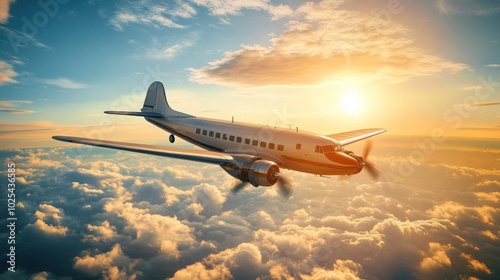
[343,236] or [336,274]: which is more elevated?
[343,236]

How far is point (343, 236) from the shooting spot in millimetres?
156375

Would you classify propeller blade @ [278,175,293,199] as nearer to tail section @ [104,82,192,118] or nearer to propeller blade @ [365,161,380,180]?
propeller blade @ [365,161,380,180]

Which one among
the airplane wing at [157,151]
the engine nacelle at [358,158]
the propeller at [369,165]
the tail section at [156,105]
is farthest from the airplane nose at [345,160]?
the tail section at [156,105]

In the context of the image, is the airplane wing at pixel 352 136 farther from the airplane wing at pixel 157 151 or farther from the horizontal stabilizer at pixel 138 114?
the horizontal stabilizer at pixel 138 114

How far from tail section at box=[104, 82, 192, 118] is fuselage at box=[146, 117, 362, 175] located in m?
9.40

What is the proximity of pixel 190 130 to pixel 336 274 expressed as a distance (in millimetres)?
159807

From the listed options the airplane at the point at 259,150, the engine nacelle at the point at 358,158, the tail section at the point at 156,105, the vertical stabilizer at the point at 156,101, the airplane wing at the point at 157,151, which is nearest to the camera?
the airplane wing at the point at 157,151

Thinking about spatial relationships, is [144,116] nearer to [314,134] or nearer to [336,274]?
[314,134]

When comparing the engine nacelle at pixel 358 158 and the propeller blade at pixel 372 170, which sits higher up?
the engine nacelle at pixel 358 158

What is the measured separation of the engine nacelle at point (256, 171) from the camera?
17.5m

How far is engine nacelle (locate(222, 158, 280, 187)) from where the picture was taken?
17469 millimetres

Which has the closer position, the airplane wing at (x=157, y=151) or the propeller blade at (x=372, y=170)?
the airplane wing at (x=157, y=151)

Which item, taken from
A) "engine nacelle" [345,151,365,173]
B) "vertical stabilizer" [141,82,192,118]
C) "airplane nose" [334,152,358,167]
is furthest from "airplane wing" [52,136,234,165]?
"vertical stabilizer" [141,82,192,118]

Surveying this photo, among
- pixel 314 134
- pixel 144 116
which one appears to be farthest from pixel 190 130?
pixel 314 134
